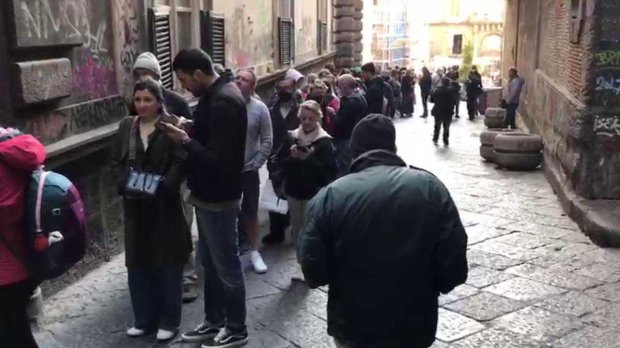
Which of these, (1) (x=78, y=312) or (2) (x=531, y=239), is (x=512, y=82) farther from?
(1) (x=78, y=312)

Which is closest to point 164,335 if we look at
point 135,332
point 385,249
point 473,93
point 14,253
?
point 135,332

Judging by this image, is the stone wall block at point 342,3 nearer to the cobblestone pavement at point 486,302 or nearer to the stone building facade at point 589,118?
the stone building facade at point 589,118

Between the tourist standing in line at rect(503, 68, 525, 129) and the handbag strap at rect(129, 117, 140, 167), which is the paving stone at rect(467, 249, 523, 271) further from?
the tourist standing in line at rect(503, 68, 525, 129)

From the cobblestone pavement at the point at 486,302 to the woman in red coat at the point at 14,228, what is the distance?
1293 millimetres

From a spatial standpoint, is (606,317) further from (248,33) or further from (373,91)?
(248,33)

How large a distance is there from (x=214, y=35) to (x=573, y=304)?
19.4 ft

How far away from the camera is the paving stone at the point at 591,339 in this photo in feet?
16.4

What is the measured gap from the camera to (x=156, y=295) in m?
4.96

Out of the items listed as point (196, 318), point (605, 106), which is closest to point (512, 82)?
point (605, 106)

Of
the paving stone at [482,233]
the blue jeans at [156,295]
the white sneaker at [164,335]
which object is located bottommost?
the paving stone at [482,233]

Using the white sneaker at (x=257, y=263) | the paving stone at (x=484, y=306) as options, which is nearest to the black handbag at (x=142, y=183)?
the white sneaker at (x=257, y=263)

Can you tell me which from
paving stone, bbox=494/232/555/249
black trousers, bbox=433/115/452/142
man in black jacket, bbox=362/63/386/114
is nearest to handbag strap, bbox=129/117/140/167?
paving stone, bbox=494/232/555/249

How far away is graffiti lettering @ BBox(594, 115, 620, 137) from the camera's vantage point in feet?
27.0

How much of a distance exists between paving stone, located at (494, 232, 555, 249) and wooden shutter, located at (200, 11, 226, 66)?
4.38m
